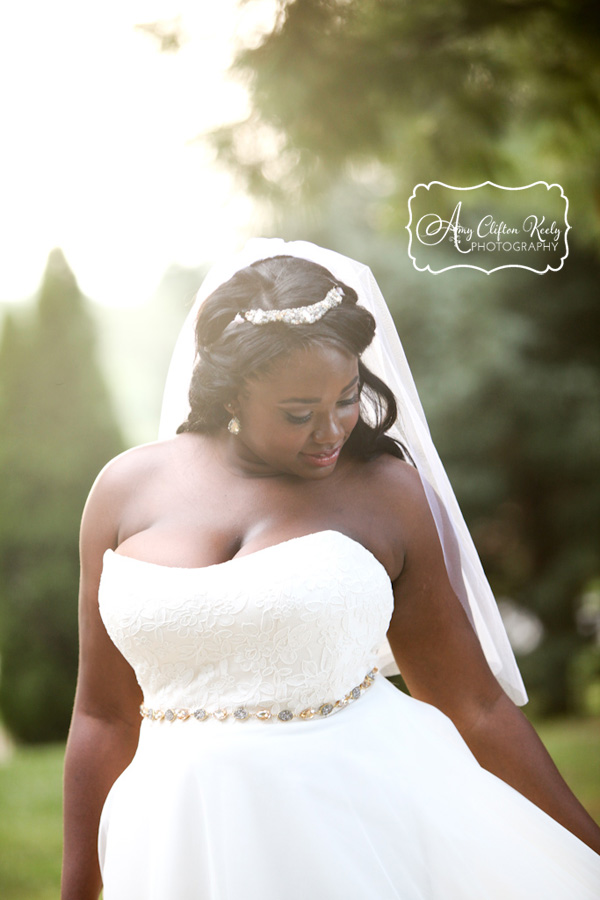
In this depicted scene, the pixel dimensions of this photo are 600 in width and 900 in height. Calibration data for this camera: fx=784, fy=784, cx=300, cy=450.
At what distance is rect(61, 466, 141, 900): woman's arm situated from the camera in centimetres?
133

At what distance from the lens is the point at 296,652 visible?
3.81ft

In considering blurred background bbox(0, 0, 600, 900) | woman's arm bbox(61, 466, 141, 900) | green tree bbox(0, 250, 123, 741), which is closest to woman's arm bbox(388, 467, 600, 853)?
woman's arm bbox(61, 466, 141, 900)

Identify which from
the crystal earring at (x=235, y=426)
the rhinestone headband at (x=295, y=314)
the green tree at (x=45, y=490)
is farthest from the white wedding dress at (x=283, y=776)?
the green tree at (x=45, y=490)

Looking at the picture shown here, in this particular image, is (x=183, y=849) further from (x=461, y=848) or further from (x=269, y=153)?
(x=269, y=153)

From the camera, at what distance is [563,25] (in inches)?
86.6

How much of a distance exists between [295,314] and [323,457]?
229 millimetres

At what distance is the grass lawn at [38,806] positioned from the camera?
2.43m

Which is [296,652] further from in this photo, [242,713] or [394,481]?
[394,481]

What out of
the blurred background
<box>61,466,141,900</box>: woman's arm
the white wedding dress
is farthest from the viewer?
the blurred background

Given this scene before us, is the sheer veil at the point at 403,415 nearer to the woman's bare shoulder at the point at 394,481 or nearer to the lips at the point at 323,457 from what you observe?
the woman's bare shoulder at the point at 394,481

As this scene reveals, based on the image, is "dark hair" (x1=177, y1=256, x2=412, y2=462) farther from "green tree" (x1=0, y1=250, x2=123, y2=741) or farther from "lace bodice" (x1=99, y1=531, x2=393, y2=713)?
"green tree" (x1=0, y1=250, x2=123, y2=741)

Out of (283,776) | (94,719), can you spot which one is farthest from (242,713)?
(94,719)

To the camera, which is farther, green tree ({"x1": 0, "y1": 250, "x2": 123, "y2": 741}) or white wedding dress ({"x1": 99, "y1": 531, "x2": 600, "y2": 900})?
green tree ({"x1": 0, "y1": 250, "x2": 123, "y2": 741})

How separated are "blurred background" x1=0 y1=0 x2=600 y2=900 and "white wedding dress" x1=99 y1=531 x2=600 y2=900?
2.18 ft
